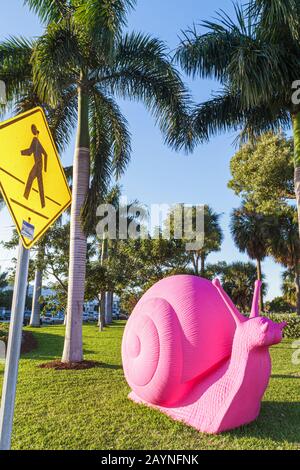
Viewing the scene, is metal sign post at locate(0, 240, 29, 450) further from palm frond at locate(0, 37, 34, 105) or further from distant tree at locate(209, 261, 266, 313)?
distant tree at locate(209, 261, 266, 313)

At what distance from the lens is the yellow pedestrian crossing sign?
2227 mm

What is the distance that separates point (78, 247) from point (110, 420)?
5227 mm

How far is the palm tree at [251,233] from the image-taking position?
2789 cm

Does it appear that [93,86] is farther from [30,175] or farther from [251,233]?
[251,233]

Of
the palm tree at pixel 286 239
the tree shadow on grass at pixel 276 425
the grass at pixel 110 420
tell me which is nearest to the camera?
the grass at pixel 110 420

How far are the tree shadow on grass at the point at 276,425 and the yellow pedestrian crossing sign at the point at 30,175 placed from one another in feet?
12.3

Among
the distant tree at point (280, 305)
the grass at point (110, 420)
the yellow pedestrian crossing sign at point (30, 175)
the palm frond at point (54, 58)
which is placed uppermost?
the palm frond at point (54, 58)

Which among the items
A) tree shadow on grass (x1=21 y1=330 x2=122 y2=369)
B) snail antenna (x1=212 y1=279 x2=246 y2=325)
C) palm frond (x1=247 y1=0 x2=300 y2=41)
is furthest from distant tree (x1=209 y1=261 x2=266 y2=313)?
snail antenna (x1=212 y1=279 x2=246 y2=325)

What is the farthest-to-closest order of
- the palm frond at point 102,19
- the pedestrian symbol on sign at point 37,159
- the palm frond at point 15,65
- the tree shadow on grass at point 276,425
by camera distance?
the palm frond at point 15,65, the palm frond at point 102,19, the tree shadow on grass at point 276,425, the pedestrian symbol on sign at point 37,159

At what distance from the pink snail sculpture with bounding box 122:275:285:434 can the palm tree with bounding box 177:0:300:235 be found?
216 inches

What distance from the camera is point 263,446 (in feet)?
14.2

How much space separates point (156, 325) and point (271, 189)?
12705 millimetres

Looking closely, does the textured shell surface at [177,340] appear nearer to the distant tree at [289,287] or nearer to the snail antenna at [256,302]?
the snail antenna at [256,302]

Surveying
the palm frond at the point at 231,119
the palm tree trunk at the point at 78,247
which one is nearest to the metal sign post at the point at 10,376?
the palm tree trunk at the point at 78,247
